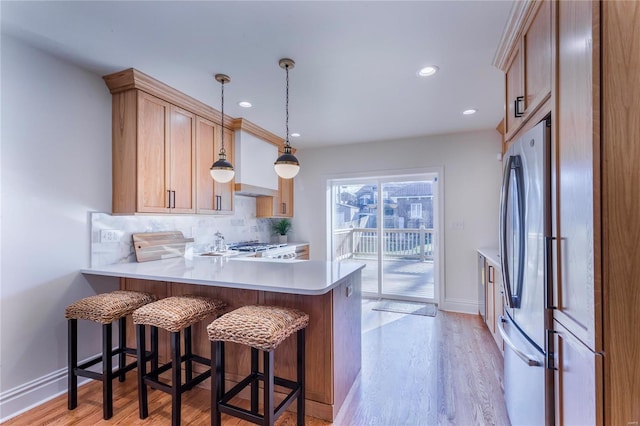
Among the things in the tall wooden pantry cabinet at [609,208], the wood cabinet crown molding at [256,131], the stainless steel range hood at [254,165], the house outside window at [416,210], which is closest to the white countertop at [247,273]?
the tall wooden pantry cabinet at [609,208]

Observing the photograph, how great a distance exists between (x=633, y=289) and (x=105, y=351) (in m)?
2.70

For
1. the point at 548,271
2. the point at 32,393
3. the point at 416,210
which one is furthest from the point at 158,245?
the point at 416,210

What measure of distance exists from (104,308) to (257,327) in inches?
45.2

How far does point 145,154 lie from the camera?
8.31 feet

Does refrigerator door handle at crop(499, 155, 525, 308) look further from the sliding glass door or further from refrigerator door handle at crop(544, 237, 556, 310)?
the sliding glass door

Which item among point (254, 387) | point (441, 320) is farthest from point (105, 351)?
point (441, 320)

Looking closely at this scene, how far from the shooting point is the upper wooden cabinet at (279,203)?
4.54 meters

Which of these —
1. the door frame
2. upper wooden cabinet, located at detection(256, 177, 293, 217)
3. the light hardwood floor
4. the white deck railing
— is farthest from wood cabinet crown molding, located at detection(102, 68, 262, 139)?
the white deck railing

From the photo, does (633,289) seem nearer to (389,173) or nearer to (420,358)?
(420,358)

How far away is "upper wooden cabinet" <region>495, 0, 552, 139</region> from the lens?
1386 mm

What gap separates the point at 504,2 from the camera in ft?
5.28

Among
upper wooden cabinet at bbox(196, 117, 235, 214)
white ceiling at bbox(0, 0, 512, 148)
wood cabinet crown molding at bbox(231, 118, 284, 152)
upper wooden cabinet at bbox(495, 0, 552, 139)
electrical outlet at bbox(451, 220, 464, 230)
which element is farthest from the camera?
electrical outlet at bbox(451, 220, 464, 230)

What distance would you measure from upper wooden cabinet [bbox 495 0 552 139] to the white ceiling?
0.35ft

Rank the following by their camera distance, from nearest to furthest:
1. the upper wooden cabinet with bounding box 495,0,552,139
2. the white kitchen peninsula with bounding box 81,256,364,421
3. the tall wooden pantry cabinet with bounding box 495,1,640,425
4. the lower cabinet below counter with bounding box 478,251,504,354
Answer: the tall wooden pantry cabinet with bounding box 495,1,640,425 < the upper wooden cabinet with bounding box 495,0,552,139 < the white kitchen peninsula with bounding box 81,256,364,421 < the lower cabinet below counter with bounding box 478,251,504,354
